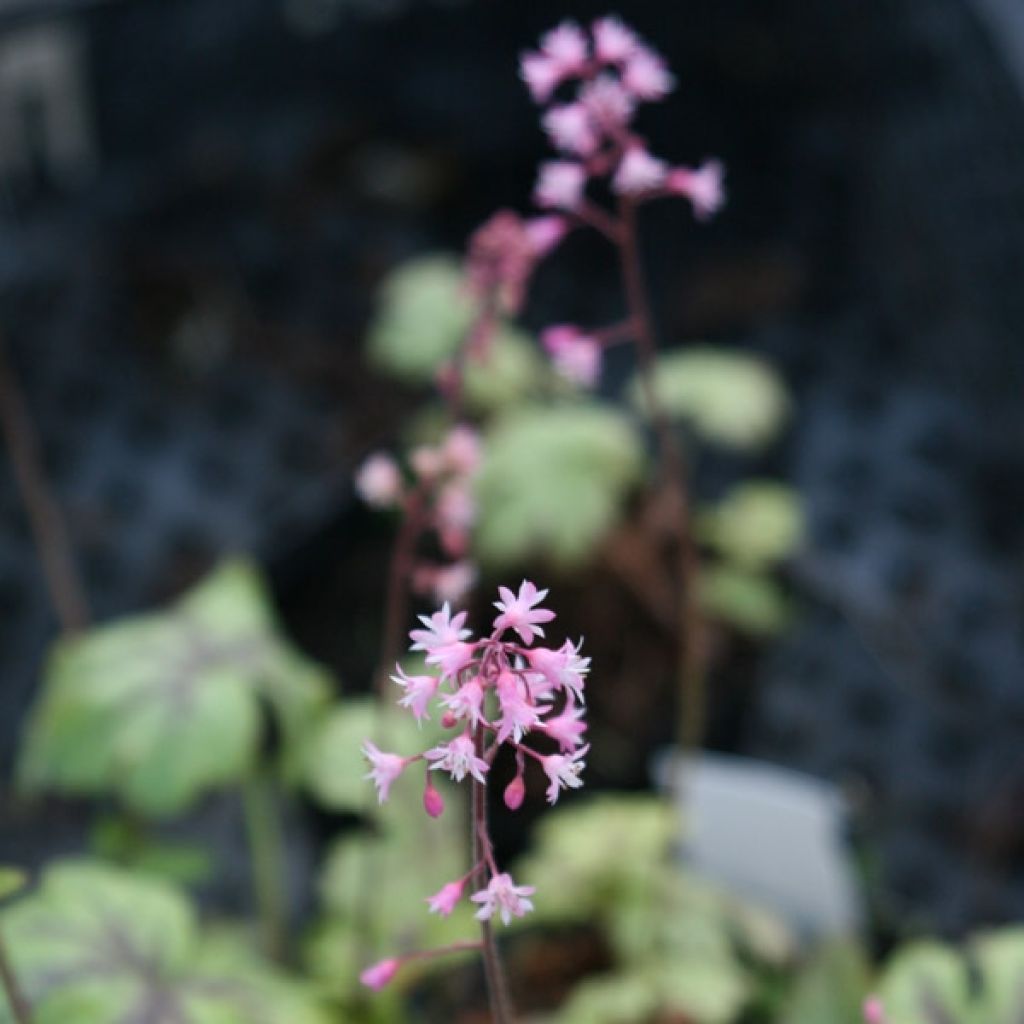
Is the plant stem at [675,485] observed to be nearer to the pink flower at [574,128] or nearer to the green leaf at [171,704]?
the pink flower at [574,128]

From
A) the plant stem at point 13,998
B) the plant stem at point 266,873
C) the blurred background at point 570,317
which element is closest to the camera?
the plant stem at point 13,998

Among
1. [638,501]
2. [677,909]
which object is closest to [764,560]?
[638,501]

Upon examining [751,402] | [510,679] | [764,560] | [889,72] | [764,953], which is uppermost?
[889,72]

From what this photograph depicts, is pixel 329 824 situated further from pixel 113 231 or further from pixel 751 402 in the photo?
pixel 113 231

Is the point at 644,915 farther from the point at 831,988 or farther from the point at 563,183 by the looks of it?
the point at 563,183

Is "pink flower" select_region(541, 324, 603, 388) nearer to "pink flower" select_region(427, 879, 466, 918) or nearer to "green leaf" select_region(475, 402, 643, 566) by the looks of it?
"green leaf" select_region(475, 402, 643, 566)

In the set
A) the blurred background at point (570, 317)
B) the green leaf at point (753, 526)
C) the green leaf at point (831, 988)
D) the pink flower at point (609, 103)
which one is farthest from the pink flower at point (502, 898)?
the green leaf at point (753, 526)

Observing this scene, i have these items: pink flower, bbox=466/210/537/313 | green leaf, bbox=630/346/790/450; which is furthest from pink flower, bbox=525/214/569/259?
green leaf, bbox=630/346/790/450
